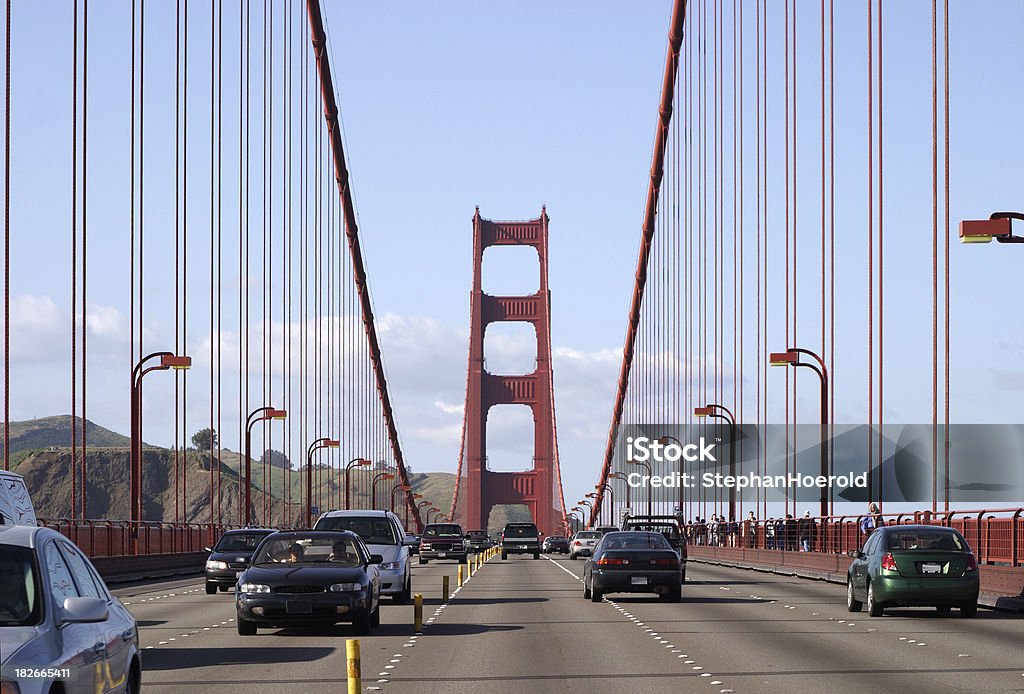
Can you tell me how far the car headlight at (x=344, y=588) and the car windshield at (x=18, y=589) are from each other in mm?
11225

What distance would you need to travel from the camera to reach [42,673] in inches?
308

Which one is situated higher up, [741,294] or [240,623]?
[741,294]

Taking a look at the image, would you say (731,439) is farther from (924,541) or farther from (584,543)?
(924,541)

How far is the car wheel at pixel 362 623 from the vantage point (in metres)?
20.4

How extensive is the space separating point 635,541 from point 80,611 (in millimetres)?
22867

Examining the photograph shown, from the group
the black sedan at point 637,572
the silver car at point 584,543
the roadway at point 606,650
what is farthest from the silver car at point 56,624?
the silver car at point 584,543

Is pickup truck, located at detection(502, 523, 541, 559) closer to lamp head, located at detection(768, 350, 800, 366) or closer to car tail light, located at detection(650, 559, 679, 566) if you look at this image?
lamp head, located at detection(768, 350, 800, 366)

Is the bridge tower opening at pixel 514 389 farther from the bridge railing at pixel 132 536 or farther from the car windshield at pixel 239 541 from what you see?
the car windshield at pixel 239 541

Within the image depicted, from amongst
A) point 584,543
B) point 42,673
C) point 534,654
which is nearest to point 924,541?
point 534,654

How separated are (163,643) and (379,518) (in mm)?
10444

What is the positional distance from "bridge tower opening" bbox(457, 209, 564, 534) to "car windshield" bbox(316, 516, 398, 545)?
352ft

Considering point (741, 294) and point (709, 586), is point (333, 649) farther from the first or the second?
point (741, 294)

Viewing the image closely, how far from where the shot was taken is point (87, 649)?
8.67 meters

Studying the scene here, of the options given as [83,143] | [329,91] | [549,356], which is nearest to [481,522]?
[549,356]
